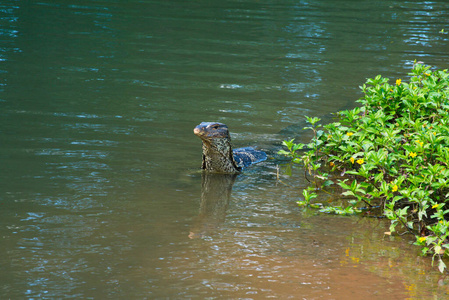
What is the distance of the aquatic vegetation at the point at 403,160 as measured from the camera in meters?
5.36

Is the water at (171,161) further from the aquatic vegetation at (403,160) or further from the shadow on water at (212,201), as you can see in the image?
the aquatic vegetation at (403,160)

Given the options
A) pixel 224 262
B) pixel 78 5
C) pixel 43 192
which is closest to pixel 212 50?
pixel 78 5

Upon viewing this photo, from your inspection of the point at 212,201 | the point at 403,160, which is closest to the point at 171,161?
the point at 212,201

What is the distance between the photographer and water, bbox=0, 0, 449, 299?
480cm

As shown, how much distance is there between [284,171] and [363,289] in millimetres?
3516

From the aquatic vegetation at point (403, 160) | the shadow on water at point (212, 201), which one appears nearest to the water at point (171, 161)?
the shadow on water at point (212, 201)

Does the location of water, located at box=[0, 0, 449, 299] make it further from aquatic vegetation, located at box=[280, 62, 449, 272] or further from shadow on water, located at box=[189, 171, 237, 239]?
aquatic vegetation, located at box=[280, 62, 449, 272]

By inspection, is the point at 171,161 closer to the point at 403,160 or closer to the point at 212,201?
the point at 212,201

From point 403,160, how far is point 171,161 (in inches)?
124

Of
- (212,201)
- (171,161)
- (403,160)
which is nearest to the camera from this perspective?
(403,160)

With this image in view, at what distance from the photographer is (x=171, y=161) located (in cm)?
805

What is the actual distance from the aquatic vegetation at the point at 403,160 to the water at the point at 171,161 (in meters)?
0.29

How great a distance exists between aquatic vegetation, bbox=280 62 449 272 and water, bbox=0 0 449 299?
0.96ft

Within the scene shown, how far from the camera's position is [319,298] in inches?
177
